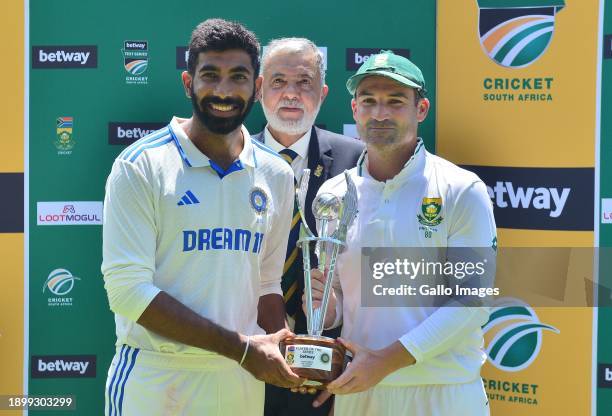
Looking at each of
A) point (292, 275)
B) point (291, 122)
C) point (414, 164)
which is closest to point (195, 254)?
point (414, 164)

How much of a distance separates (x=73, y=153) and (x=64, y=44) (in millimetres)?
506

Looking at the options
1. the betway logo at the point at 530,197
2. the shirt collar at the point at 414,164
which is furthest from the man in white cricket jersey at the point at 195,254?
the betway logo at the point at 530,197

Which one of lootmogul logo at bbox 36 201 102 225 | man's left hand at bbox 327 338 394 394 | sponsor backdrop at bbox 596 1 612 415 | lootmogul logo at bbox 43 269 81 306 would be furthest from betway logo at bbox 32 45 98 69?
sponsor backdrop at bbox 596 1 612 415

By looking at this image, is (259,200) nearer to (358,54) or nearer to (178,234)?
(178,234)

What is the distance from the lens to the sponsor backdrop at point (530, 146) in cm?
344

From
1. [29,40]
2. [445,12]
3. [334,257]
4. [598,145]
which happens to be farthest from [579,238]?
[29,40]

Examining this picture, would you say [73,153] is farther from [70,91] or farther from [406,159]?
[406,159]

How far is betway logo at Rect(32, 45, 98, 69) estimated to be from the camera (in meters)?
3.73

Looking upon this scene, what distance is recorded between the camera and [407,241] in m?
2.46

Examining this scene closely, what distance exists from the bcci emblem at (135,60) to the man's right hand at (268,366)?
6.17ft

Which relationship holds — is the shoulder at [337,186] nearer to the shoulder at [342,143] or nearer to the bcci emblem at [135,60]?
the shoulder at [342,143]

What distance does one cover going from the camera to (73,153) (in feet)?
12.4

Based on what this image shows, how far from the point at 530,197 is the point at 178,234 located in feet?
6.01

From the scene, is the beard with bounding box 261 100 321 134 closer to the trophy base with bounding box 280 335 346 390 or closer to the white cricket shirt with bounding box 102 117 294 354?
the white cricket shirt with bounding box 102 117 294 354
